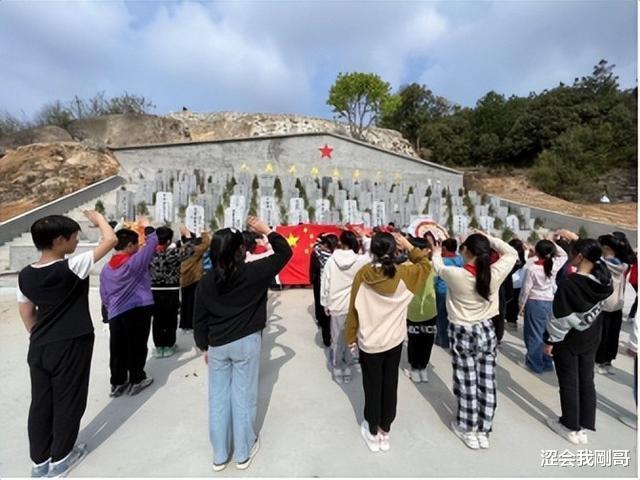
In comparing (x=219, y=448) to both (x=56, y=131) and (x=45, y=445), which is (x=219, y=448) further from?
(x=56, y=131)

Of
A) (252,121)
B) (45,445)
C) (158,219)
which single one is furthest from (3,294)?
(252,121)

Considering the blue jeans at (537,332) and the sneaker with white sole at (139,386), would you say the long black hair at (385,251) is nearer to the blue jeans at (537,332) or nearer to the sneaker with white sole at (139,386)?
the blue jeans at (537,332)

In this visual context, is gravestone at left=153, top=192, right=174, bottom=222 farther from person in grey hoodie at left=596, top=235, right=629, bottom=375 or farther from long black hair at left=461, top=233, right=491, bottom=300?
person in grey hoodie at left=596, top=235, right=629, bottom=375

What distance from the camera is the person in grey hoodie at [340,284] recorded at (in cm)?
294

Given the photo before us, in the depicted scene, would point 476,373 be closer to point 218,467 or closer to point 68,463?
point 218,467

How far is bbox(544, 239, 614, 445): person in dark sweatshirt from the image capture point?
213 centimetres

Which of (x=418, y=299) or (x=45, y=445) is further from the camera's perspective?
(x=418, y=299)

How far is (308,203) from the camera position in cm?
1105

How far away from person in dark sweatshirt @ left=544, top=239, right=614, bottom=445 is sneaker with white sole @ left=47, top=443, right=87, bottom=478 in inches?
126

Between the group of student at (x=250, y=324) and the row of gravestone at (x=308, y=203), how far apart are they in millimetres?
5241

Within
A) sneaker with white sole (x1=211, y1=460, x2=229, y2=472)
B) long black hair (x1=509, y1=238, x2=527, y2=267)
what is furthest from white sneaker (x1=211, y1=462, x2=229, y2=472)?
long black hair (x1=509, y1=238, x2=527, y2=267)

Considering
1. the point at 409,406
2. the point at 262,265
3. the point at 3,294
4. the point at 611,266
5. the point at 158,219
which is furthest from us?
the point at 158,219

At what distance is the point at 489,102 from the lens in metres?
25.9

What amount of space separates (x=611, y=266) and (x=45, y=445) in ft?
14.4
